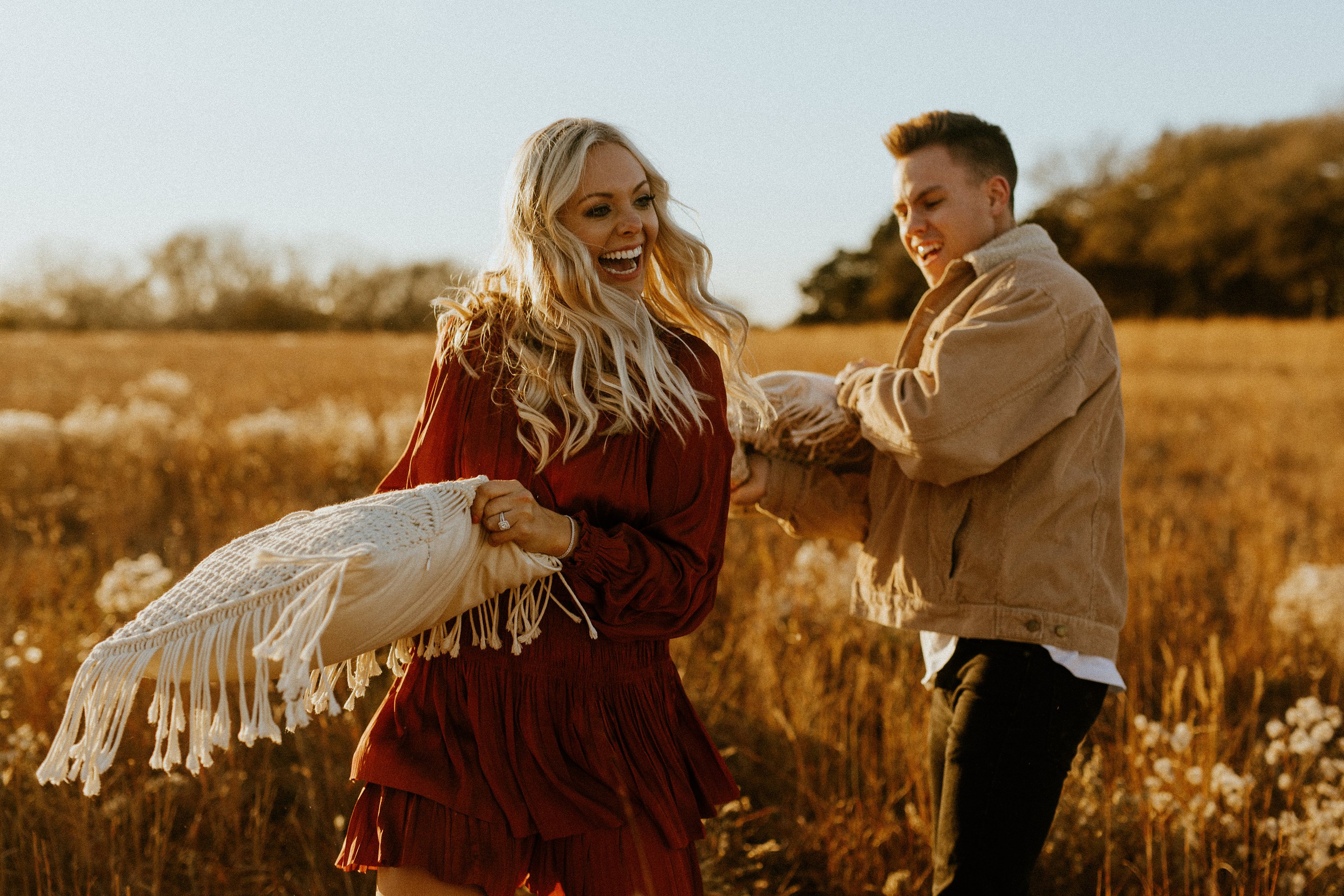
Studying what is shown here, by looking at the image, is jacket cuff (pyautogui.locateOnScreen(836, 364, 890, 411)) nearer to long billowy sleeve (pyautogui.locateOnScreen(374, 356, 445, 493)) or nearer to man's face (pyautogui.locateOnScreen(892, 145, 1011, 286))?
man's face (pyautogui.locateOnScreen(892, 145, 1011, 286))

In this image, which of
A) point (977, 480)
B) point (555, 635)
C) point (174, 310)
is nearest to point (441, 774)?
point (555, 635)

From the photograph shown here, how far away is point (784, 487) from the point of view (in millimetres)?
2869

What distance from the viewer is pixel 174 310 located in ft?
159

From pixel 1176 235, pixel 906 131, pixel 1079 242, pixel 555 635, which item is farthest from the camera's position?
pixel 1079 242

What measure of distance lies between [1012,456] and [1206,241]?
36127 millimetres

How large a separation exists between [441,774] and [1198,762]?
2.61 metres

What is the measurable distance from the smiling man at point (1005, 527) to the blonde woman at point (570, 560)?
23.1 inches

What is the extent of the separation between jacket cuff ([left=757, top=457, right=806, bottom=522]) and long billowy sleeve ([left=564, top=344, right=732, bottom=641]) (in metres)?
0.66

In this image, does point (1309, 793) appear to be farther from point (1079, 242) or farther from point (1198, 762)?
point (1079, 242)

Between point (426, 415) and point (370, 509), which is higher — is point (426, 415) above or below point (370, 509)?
above

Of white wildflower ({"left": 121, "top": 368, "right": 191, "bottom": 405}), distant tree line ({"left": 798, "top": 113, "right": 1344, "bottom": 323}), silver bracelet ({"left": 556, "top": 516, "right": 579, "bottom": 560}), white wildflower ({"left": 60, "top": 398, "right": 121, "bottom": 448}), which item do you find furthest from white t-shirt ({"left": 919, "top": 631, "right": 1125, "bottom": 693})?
distant tree line ({"left": 798, "top": 113, "right": 1344, "bottom": 323})

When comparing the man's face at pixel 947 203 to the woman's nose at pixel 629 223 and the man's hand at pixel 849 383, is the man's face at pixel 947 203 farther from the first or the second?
the woman's nose at pixel 629 223

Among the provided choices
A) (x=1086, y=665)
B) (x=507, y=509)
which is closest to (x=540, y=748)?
(x=507, y=509)

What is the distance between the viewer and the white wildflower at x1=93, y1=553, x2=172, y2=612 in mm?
3957
